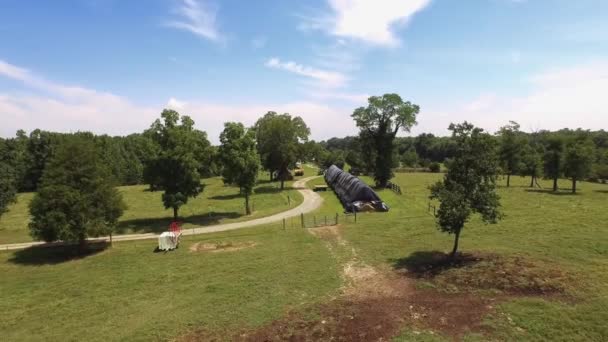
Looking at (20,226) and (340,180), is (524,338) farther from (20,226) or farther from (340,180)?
(20,226)

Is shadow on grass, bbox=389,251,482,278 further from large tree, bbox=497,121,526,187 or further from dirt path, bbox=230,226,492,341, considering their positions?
large tree, bbox=497,121,526,187

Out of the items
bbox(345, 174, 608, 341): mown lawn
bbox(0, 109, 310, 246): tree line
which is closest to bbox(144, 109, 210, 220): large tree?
bbox(0, 109, 310, 246): tree line

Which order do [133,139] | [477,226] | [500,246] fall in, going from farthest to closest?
[133,139], [477,226], [500,246]

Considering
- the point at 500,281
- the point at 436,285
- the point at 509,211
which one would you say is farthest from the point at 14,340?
the point at 509,211

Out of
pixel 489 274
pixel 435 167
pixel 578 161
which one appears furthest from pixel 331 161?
pixel 489 274

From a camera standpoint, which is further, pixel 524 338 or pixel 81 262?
pixel 81 262

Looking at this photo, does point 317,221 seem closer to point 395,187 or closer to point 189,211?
point 189,211

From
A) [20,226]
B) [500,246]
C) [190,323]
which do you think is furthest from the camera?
[20,226]
